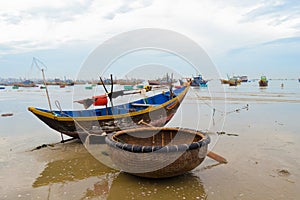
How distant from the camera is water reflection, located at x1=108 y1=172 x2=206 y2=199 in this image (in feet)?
14.2

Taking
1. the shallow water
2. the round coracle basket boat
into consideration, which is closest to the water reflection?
the shallow water

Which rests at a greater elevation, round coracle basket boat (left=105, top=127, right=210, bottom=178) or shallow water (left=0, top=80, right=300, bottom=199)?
round coracle basket boat (left=105, top=127, right=210, bottom=178)

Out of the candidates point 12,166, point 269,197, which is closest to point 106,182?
point 12,166

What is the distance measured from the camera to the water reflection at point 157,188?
4.32 metres

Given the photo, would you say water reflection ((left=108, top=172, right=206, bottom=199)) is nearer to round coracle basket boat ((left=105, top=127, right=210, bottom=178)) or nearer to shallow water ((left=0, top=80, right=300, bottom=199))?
shallow water ((left=0, top=80, right=300, bottom=199))

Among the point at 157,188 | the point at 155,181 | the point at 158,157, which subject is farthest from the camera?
the point at 155,181

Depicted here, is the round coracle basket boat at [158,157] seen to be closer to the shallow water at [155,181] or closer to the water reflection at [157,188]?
the water reflection at [157,188]

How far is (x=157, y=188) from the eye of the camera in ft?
15.0

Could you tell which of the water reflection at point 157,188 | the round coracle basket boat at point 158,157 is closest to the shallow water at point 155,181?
the water reflection at point 157,188

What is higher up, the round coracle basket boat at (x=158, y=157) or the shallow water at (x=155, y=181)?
the round coracle basket boat at (x=158, y=157)

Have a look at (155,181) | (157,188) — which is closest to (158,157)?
(157,188)

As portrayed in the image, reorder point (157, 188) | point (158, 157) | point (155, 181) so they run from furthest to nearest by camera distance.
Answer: point (155, 181)
point (157, 188)
point (158, 157)

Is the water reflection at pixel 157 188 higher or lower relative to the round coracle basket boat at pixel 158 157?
lower

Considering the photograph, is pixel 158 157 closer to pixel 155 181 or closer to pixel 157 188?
pixel 157 188
